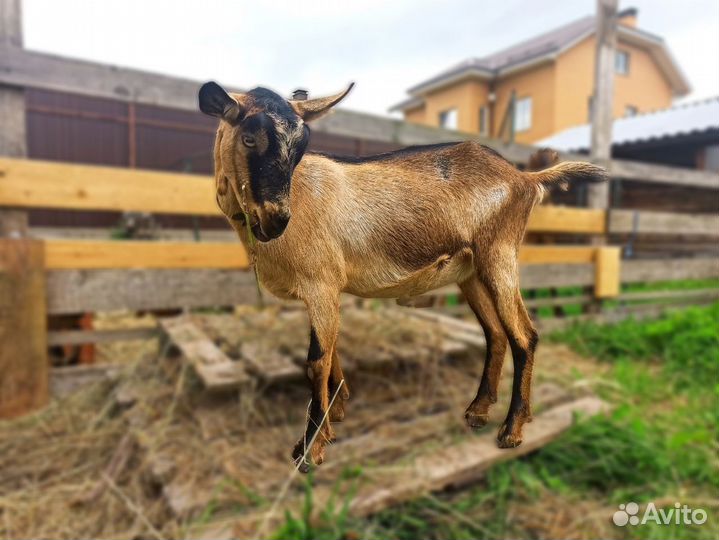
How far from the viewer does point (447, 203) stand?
459mm

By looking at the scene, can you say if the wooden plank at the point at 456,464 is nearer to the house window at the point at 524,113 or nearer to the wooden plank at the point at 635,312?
the wooden plank at the point at 635,312

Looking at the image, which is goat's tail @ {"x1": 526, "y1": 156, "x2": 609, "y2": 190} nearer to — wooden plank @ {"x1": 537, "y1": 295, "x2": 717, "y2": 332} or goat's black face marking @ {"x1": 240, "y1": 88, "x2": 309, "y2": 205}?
goat's black face marking @ {"x1": 240, "y1": 88, "x2": 309, "y2": 205}

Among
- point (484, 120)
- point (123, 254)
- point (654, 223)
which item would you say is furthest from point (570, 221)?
point (123, 254)

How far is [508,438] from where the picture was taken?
48 cm

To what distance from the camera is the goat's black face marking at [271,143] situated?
14.3 inches

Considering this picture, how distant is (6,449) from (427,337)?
110 inches

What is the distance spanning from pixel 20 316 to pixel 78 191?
0.89 metres

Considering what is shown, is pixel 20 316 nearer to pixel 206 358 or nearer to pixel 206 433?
pixel 206 358

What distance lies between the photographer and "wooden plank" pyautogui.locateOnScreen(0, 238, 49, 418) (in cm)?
288

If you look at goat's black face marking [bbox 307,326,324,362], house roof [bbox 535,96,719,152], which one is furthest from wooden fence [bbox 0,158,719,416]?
house roof [bbox 535,96,719,152]

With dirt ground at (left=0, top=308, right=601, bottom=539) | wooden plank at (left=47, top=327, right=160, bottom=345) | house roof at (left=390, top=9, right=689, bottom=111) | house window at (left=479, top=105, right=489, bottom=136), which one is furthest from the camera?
wooden plank at (left=47, top=327, right=160, bottom=345)

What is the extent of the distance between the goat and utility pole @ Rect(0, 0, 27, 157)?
3085 millimetres

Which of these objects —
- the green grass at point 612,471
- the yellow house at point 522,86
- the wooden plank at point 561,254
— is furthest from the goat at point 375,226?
the green grass at point 612,471

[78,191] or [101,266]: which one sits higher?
[78,191]
